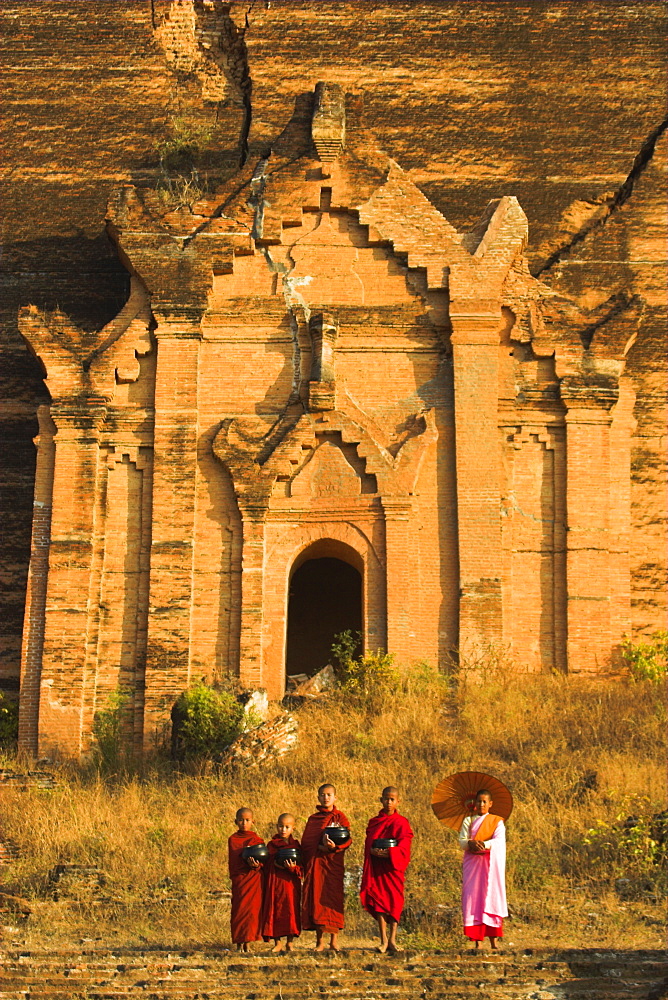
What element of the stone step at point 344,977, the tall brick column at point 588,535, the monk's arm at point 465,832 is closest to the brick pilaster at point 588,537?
the tall brick column at point 588,535

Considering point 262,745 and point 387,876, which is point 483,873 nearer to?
point 387,876

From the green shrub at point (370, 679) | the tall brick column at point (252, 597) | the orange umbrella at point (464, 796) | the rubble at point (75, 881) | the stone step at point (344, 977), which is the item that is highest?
the tall brick column at point (252, 597)

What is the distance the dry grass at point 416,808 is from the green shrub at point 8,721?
2.07 meters

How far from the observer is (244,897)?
531 inches

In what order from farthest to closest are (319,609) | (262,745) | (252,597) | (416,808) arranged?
(319,609) < (252,597) < (262,745) < (416,808)

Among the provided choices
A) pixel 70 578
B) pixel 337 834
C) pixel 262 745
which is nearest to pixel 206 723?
pixel 262 745

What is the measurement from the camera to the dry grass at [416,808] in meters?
15.0

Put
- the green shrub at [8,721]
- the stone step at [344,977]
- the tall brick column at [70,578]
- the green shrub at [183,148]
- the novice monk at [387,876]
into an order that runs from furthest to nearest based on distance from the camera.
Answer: the green shrub at [183,148] < the green shrub at [8,721] < the tall brick column at [70,578] < the novice monk at [387,876] < the stone step at [344,977]

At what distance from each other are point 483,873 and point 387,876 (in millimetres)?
787

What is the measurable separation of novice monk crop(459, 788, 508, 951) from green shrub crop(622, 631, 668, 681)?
310 inches

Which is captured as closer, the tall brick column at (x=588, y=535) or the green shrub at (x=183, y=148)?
the tall brick column at (x=588, y=535)

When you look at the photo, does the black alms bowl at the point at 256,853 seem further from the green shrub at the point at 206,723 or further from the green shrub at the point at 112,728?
the green shrub at the point at 112,728

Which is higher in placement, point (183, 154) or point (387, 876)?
point (183, 154)

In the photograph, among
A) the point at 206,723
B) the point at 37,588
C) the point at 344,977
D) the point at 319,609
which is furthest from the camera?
the point at 319,609
